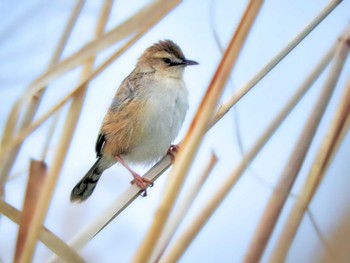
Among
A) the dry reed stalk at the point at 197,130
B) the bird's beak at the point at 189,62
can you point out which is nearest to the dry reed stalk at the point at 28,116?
the dry reed stalk at the point at 197,130

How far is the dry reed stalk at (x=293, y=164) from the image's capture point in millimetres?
1617

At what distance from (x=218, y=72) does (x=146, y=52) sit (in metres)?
2.81

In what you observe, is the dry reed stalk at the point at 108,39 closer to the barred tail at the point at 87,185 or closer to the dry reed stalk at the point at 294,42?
the dry reed stalk at the point at 294,42

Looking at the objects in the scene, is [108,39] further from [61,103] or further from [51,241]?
[51,241]

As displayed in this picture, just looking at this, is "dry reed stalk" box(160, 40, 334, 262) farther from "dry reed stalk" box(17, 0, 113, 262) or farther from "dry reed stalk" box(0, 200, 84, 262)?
"dry reed stalk" box(17, 0, 113, 262)

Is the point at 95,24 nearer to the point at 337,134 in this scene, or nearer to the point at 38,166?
the point at 38,166

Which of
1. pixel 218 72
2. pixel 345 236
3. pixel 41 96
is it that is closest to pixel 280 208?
pixel 345 236

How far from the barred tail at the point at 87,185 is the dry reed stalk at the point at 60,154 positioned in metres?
2.01

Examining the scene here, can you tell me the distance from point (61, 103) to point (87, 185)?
2371 millimetres

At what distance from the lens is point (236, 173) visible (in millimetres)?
1816

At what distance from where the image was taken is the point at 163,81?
376cm

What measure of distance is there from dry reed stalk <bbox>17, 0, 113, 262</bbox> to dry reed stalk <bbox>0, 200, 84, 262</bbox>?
4 cm

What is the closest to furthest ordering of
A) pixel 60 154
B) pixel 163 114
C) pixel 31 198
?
1. pixel 31 198
2. pixel 60 154
3. pixel 163 114

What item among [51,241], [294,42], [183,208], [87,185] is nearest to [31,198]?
[51,241]
